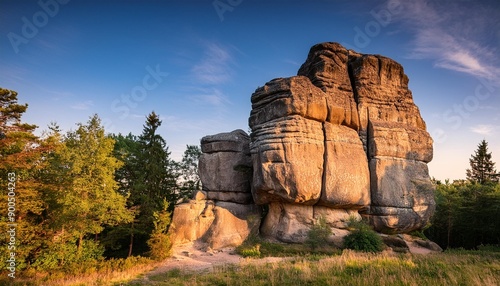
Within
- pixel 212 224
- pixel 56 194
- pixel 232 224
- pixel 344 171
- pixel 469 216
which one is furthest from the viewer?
pixel 469 216

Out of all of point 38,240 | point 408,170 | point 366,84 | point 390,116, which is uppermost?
point 366,84

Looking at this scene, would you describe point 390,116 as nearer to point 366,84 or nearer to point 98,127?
point 366,84

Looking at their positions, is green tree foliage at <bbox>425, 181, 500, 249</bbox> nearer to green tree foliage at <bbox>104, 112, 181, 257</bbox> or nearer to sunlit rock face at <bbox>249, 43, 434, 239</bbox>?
sunlit rock face at <bbox>249, 43, 434, 239</bbox>

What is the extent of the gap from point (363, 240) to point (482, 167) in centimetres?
4715

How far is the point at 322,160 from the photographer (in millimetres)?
22766

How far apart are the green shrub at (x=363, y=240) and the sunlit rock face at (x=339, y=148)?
217cm

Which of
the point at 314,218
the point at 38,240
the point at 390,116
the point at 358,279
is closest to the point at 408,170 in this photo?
the point at 390,116

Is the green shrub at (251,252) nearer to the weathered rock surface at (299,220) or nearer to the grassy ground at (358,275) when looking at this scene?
the weathered rock surface at (299,220)

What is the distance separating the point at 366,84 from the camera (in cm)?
2652

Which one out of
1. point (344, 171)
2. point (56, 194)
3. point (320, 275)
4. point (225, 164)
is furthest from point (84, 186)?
point (344, 171)

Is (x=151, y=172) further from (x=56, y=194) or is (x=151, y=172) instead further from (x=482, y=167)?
(x=482, y=167)

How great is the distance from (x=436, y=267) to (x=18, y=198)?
22.5 m

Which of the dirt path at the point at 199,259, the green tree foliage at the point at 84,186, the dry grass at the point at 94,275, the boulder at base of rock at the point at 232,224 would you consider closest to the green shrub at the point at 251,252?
the dirt path at the point at 199,259

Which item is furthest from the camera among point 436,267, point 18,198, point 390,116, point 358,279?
point 390,116
